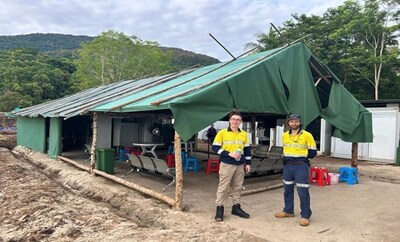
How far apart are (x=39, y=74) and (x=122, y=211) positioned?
37084 millimetres

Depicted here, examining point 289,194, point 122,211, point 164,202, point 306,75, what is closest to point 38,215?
point 122,211

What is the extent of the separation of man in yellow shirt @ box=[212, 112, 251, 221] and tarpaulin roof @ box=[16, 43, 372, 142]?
2.33 feet

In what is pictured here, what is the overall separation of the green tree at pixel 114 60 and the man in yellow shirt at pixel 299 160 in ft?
115

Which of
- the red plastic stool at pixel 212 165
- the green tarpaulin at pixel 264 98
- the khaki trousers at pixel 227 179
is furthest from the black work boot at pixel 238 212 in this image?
the red plastic stool at pixel 212 165

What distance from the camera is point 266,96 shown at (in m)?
7.71

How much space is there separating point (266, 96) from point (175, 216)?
3532 millimetres

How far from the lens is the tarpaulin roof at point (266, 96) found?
6266mm

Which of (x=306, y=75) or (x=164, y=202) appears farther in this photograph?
(x=306, y=75)

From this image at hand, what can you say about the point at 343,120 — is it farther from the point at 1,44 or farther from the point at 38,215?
the point at 1,44

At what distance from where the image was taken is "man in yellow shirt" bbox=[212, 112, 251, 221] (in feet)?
17.9

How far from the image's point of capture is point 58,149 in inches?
528

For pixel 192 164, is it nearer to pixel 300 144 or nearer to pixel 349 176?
pixel 349 176

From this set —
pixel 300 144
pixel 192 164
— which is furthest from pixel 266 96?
pixel 192 164

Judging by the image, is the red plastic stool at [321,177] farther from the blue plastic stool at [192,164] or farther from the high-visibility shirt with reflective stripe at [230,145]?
the high-visibility shirt with reflective stripe at [230,145]
